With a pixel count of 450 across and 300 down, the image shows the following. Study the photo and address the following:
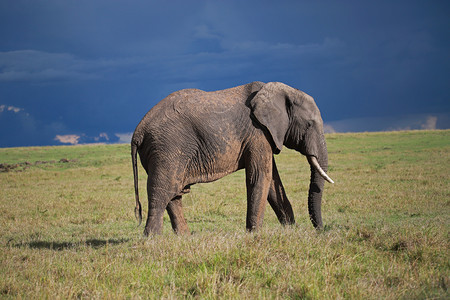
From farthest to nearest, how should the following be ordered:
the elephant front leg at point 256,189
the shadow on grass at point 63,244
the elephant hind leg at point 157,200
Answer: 1. the shadow on grass at point 63,244
2. the elephant front leg at point 256,189
3. the elephant hind leg at point 157,200

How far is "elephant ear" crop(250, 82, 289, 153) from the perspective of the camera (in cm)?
823

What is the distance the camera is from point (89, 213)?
1323 cm

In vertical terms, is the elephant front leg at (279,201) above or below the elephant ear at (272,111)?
below

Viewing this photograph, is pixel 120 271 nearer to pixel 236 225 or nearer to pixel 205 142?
pixel 205 142

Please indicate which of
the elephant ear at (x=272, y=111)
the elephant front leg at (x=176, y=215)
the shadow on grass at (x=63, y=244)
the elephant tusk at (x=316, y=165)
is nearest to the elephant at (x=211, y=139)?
the elephant ear at (x=272, y=111)

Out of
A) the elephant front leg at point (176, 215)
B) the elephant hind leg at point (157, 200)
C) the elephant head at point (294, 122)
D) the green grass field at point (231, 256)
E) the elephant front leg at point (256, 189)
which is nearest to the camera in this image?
the green grass field at point (231, 256)

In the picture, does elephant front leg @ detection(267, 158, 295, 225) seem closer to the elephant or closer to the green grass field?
the green grass field

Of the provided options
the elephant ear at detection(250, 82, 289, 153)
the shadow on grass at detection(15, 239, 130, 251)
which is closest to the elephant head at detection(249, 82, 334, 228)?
the elephant ear at detection(250, 82, 289, 153)

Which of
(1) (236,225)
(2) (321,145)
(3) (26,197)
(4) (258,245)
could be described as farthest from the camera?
(3) (26,197)

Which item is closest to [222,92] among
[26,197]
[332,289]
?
[332,289]

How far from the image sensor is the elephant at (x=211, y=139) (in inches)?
316

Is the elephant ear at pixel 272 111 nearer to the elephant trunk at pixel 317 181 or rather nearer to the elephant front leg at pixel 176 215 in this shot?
the elephant trunk at pixel 317 181

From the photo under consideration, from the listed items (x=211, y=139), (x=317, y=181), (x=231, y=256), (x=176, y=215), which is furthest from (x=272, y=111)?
(x=231, y=256)

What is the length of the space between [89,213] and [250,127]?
7.26 m
